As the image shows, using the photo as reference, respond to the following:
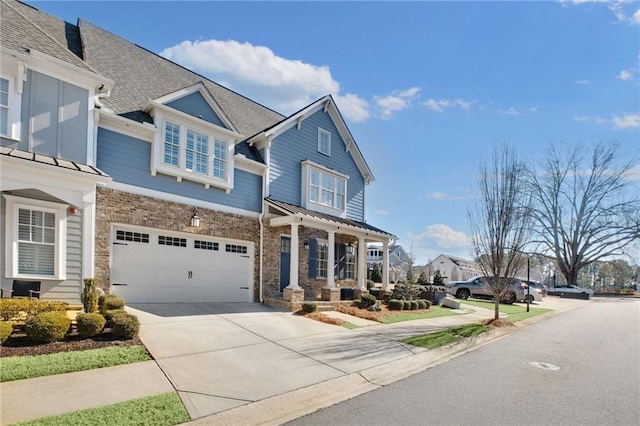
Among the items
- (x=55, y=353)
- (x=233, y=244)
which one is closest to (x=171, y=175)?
(x=233, y=244)

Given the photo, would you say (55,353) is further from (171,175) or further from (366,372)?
(171,175)

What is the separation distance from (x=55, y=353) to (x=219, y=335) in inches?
130

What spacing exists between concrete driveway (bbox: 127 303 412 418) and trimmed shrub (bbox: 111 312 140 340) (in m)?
0.34

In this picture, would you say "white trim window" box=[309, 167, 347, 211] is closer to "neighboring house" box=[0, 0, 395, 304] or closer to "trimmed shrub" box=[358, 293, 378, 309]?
"neighboring house" box=[0, 0, 395, 304]

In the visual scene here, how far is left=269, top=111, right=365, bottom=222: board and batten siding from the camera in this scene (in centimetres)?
1661

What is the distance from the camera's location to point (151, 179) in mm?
12328

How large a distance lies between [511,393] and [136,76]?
15.0m

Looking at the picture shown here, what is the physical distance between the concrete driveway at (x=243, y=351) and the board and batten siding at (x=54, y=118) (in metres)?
4.71

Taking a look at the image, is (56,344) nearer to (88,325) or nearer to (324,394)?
(88,325)

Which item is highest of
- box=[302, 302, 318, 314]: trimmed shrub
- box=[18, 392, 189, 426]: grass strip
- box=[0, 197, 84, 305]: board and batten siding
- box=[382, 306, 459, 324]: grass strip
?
box=[0, 197, 84, 305]: board and batten siding

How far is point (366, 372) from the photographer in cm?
703

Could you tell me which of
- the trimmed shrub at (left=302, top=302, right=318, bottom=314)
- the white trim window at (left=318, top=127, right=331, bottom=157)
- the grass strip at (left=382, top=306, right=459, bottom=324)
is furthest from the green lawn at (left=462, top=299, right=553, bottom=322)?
the white trim window at (left=318, top=127, right=331, bottom=157)

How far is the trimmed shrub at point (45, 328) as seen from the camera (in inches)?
264

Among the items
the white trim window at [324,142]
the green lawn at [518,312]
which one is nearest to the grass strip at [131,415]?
the green lawn at [518,312]
